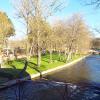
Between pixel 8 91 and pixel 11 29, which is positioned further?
pixel 11 29

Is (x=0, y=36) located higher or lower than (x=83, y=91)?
higher

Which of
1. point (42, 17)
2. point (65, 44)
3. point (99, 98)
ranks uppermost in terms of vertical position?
point (42, 17)

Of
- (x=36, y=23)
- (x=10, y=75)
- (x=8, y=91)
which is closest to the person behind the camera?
(x=8, y=91)

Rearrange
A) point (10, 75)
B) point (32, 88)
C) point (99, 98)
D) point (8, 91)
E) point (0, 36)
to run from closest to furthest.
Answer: point (99, 98), point (8, 91), point (32, 88), point (10, 75), point (0, 36)

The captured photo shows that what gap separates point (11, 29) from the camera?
7388 centimetres

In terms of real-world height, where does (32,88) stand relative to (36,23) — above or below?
below

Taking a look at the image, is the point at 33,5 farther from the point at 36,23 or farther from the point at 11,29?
the point at 11,29

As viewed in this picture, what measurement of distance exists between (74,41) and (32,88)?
47560 millimetres

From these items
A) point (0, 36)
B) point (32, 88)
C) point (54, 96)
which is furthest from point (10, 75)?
point (0, 36)

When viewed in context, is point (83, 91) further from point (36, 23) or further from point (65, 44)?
point (65, 44)

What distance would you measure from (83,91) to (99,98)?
2.40m

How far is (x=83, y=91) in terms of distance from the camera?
2448 cm

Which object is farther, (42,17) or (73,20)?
(73,20)

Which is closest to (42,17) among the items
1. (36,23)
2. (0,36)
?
(36,23)
